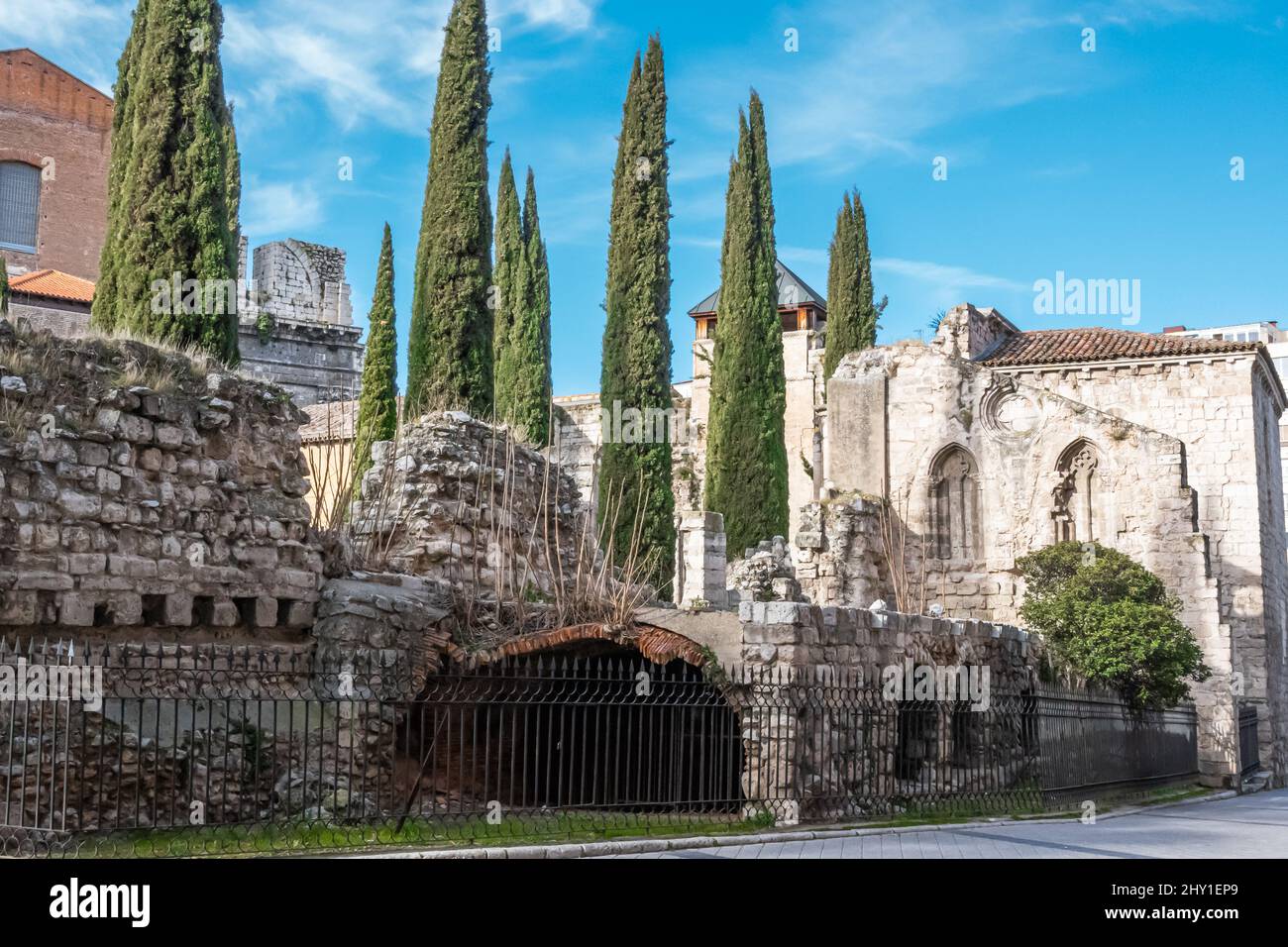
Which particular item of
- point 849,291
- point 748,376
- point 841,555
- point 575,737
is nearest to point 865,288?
point 849,291

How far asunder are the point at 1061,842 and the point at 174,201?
1680 centimetres

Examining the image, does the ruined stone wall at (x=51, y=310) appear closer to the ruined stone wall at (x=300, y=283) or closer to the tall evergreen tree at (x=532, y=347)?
the ruined stone wall at (x=300, y=283)

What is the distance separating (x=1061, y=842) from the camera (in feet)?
41.0

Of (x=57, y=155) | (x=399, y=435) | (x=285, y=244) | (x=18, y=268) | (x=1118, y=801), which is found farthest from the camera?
(x=57, y=155)

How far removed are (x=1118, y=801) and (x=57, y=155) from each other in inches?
1727

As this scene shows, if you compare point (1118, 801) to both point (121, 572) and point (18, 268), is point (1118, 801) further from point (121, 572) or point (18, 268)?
point (18, 268)

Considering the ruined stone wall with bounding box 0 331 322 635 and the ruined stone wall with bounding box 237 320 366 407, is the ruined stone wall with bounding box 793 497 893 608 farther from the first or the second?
the ruined stone wall with bounding box 237 320 366 407

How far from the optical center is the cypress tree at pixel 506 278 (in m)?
38.3

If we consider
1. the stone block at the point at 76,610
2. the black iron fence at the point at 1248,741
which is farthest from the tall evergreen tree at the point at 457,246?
the black iron fence at the point at 1248,741

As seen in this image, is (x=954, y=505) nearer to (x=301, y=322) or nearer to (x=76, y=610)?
(x=76, y=610)

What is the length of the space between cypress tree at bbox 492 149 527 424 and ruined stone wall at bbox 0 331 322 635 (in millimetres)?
23389

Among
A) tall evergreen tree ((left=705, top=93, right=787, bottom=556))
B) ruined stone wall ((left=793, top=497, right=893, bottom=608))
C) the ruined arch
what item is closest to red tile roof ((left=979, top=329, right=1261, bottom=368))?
the ruined arch
